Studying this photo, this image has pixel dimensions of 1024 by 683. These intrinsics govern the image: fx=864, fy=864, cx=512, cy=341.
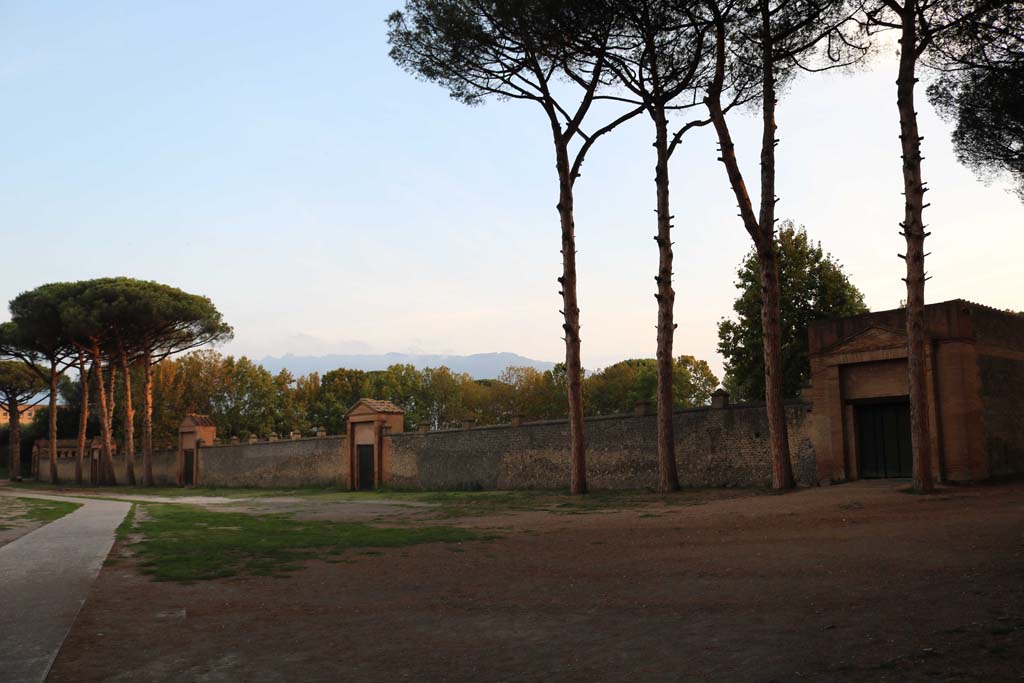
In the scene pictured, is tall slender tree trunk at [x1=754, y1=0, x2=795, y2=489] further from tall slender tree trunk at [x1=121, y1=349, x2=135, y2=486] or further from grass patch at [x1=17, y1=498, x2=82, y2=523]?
tall slender tree trunk at [x1=121, y1=349, x2=135, y2=486]

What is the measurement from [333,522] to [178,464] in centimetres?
3500

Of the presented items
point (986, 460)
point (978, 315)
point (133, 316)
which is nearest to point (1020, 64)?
point (978, 315)

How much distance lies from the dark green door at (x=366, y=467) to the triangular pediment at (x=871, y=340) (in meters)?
19.6

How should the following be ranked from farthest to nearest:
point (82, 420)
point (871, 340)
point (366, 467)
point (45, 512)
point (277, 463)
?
point (82, 420), point (277, 463), point (366, 467), point (45, 512), point (871, 340)

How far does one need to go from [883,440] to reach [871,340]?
2.20 meters

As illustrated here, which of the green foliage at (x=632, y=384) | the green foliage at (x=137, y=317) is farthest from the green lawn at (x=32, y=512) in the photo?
the green foliage at (x=632, y=384)

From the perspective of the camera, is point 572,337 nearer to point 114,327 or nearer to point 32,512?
point 32,512

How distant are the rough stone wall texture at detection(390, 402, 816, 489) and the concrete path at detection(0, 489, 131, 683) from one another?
13.6 meters

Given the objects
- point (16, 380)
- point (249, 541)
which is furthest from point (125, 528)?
point (16, 380)

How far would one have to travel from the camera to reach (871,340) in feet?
60.2

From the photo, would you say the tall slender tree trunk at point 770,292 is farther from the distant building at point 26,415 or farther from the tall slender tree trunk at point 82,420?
the distant building at point 26,415

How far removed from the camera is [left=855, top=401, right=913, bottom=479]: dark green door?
18328 mm

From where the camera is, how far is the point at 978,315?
696 inches

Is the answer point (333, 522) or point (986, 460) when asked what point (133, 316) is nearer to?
point (333, 522)
